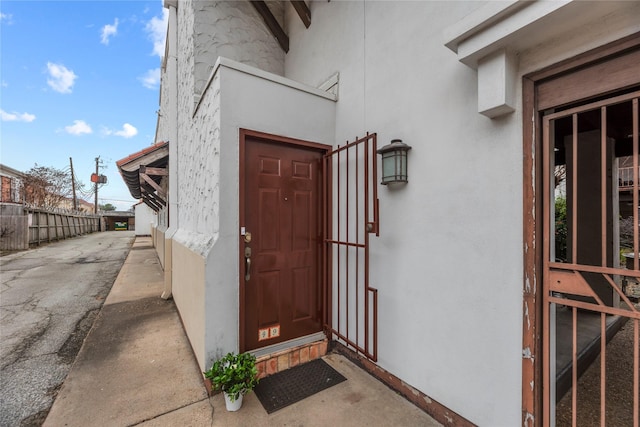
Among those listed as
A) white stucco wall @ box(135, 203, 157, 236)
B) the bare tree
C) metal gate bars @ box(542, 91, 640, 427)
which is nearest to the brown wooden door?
metal gate bars @ box(542, 91, 640, 427)

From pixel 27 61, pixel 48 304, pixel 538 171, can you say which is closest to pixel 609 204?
pixel 538 171

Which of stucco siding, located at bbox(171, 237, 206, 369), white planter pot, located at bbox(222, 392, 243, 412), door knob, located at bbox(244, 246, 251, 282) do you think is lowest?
white planter pot, located at bbox(222, 392, 243, 412)

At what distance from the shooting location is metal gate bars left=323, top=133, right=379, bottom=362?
2.40 metres

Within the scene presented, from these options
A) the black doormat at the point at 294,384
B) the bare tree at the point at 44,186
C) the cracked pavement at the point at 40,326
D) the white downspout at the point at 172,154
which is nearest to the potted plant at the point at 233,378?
the black doormat at the point at 294,384

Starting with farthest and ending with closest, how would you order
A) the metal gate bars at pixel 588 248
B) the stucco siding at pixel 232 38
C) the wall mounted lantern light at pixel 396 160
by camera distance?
the stucco siding at pixel 232 38, the wall mounted lantern light at pixel 396 160, the metal gate bars at pixel 588 248

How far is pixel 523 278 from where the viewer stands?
1.49 m

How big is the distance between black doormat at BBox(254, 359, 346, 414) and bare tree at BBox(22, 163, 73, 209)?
21.0m

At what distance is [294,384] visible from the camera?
7.62 ft

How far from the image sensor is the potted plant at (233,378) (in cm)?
198

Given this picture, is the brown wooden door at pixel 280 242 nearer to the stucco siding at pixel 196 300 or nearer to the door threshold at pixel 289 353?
the door threshold at pixel 289 353

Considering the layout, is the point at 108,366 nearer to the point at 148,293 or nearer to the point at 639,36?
the point at 148,293

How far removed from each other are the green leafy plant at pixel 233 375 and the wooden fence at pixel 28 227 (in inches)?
585

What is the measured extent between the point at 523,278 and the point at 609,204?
3836 mm

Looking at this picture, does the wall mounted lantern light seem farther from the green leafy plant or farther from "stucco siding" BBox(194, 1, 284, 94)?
"stucco siding" BBox(194, 1, 284, 94)
